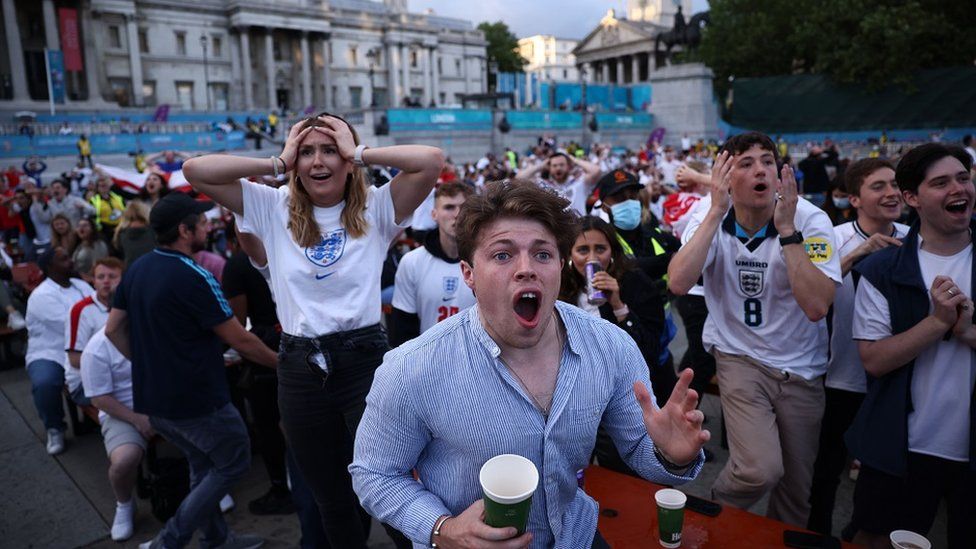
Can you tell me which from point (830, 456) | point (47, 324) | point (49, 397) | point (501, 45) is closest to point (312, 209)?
point (830, 456)

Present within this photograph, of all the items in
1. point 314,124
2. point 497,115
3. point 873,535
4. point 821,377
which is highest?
point 497,115

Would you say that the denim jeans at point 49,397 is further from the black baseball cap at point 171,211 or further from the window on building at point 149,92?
the window on building at point 149,92

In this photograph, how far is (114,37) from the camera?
56781 mm

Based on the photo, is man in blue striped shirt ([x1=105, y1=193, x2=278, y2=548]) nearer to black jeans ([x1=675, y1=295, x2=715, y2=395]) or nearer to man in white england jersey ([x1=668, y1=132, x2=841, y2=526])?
man in white england jersey ([x1=668, y1=132, x2=841, y2=526])

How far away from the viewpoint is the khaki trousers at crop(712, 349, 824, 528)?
3227mm

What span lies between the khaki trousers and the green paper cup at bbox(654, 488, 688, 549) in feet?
3.09

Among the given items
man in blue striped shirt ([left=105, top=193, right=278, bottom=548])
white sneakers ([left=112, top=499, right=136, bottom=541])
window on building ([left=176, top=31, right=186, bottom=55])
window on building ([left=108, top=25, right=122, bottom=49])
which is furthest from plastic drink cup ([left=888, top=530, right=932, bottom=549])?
window on building ([left=176, top=31, right=186, bottom=55])

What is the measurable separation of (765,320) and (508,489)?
224cm

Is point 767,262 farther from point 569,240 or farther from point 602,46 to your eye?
point 602,46

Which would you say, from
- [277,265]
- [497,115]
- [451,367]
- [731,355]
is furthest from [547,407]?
[497,115]

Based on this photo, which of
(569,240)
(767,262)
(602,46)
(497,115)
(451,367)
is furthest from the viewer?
(602,46)

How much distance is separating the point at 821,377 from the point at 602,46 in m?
95.4

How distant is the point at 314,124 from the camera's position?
9.91 ft

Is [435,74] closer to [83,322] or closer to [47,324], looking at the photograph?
[47,324]
